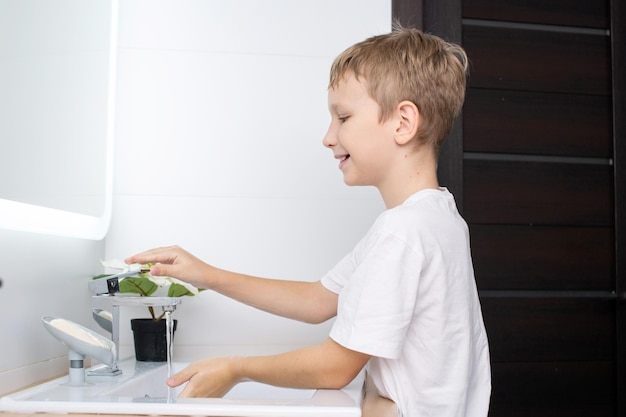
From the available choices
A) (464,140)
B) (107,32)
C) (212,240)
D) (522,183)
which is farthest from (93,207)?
(522,183)

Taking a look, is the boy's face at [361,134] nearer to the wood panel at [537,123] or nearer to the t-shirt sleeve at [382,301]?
the t-shirt sleeve at [382,301]

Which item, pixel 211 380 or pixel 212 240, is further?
pixel 212 240

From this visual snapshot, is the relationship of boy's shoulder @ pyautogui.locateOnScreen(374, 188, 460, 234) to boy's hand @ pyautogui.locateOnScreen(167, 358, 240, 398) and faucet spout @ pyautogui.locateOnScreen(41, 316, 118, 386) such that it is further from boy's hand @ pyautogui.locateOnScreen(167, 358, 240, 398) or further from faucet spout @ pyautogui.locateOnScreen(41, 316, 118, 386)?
faucet spout @ pyautogui.locateOnScreen(41, 316, 118, 386)

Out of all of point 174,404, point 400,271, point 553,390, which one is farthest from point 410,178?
point 553,390

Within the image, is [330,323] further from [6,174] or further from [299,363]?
[6,174]

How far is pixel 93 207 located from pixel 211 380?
1.99 feet

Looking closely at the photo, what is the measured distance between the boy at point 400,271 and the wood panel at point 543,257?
0.78 m

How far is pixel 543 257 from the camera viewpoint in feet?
6.94

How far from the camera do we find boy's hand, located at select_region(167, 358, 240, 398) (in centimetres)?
119

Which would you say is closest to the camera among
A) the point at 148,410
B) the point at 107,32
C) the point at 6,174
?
the point at 148,410

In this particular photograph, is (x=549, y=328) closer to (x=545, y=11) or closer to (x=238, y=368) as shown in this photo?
(x=545, y=11)

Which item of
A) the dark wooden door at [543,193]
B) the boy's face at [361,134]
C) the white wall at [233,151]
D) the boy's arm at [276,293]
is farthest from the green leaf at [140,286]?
the dark wooden door at [543,193]

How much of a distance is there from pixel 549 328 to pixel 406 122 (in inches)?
42.2

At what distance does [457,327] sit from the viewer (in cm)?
116
